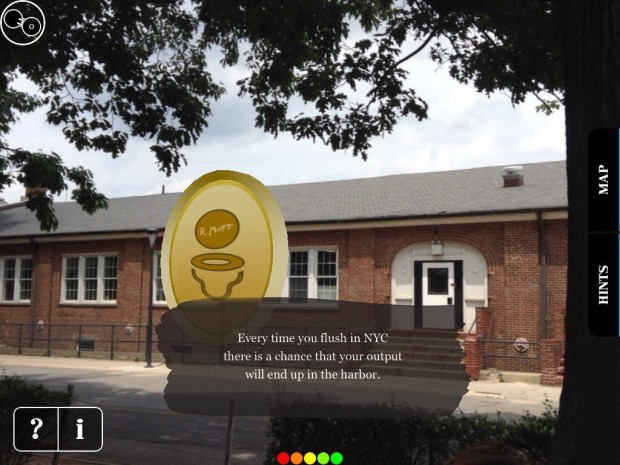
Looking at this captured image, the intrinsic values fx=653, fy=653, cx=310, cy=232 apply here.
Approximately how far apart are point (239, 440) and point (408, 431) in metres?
5.71

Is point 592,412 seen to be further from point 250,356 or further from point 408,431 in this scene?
point 408,431

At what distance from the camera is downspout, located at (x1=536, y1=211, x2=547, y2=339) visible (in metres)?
18.1

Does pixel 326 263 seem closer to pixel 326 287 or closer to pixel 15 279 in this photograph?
pixel 326 287

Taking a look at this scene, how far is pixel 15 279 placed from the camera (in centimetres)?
2888

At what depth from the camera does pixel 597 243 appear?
5.51ft

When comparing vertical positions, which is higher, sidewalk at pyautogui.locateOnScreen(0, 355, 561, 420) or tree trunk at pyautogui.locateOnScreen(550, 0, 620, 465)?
tree trunk at pyautogui.locateOnScreen(550, 0, 620, 465)

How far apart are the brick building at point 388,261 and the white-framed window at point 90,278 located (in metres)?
0.04

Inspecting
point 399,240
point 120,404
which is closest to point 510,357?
point 399,240

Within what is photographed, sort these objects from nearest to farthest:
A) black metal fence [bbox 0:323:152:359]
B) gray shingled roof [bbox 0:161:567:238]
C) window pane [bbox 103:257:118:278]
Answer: gray shingled roof [bbox 0:161:567:238] → black metal fence [bbox 0:323:152:359] → window pane [bbox 103:257:118:278]

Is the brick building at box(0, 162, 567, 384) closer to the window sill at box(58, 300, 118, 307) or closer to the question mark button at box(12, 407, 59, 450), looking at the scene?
the window sill at box(58, 300, 118, 307)

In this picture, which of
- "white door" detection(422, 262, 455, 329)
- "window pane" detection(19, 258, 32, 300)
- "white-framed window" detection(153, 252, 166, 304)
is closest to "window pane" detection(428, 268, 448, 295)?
"white door" detection(422, 262, 455, 329)

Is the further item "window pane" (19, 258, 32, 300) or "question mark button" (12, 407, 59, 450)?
"window pane" (19, 258, 32, 300)

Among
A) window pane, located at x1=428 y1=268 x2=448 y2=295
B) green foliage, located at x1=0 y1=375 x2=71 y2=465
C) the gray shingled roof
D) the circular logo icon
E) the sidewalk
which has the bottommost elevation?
the sidewalk

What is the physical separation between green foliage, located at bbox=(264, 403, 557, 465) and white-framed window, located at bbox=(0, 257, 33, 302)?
88.5 ft
